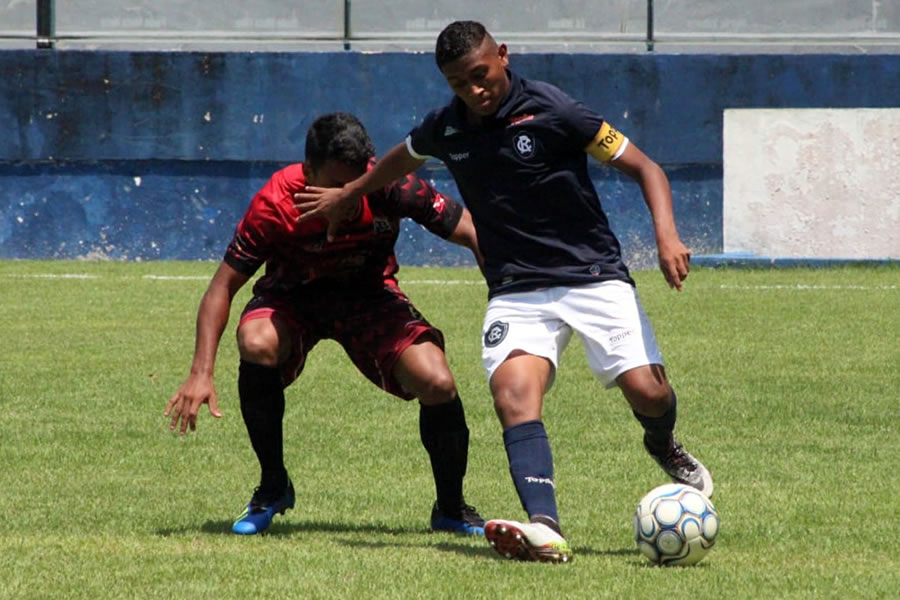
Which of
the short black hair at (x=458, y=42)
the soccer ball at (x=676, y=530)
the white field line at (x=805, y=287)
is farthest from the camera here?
the white field line at (x=805, y=287)

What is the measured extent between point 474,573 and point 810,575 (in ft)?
3.39

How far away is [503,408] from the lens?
219 inches

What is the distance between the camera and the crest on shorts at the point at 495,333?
5707mm

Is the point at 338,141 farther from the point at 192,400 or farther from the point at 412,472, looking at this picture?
the point at 412,472

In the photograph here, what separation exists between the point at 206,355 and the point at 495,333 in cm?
105

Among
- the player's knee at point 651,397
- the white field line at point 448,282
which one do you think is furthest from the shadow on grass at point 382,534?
the white field line at point 448,282

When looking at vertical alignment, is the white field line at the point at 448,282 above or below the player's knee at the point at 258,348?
below

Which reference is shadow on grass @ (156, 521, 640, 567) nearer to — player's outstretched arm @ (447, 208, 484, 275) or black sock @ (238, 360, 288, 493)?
black sock @ (238, 360, 288, 493)

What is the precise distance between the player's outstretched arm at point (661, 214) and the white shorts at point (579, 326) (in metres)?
0.24

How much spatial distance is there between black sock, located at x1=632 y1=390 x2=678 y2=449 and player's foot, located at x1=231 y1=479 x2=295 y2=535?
134 centimetres

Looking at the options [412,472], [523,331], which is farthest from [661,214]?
[412,472]

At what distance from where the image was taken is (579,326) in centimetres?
570

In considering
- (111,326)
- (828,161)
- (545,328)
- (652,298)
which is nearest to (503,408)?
(545,328)

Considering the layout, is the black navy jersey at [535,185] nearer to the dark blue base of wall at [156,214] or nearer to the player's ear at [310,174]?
the player's ear at [310,174]
